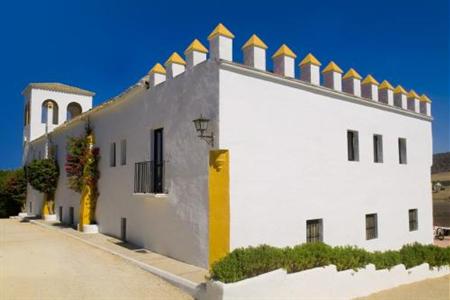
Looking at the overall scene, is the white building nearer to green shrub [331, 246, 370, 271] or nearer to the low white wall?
green shrub [331, 246, 370, 271]

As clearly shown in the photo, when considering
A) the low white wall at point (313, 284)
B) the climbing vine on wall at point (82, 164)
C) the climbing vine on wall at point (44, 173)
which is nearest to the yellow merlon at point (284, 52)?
the low white wall at point (313, 284)

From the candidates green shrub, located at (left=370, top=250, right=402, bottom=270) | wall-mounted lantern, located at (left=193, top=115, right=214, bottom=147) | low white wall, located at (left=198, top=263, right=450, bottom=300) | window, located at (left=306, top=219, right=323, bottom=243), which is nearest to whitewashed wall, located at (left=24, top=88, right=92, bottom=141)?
wall-mounted lantern, located at (left=193, top=115, right=214, bottom=147)

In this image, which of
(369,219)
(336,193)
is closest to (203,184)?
(336,193)

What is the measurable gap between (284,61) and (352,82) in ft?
10.8

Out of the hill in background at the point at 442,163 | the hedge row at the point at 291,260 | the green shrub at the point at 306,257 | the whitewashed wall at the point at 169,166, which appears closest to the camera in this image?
the hedge row at the point at 291,260

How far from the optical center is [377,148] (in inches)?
491

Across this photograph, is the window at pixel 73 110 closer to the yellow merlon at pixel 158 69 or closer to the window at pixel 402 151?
the yellow merlon at pixel 158 69

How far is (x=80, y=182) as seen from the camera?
14734 mm

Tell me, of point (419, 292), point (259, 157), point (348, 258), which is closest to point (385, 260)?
point (419, 292)

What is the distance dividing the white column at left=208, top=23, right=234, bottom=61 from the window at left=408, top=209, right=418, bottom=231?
949 centimetres

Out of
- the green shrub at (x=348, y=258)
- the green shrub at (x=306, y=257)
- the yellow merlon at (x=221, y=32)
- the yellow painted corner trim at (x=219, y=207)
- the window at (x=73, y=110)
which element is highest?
the window at (x=73, y=110)

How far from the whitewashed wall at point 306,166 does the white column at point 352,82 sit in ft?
1.27

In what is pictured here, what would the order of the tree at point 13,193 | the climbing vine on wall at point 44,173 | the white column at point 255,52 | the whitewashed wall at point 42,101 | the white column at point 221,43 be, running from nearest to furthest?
1. the white column at point 221,43
2. the white column at point 255,52
3. the climbing vine on wall at point 44,173
4. the whitewashed wall at point 42,101
5. the tree at point 13,193

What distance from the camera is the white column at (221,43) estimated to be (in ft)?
27.2
